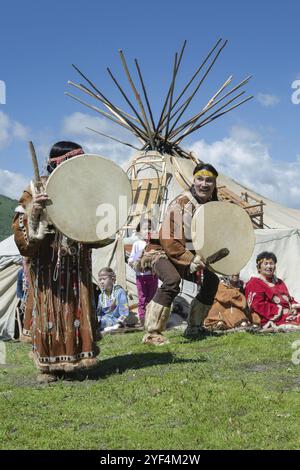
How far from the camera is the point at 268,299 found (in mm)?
7156

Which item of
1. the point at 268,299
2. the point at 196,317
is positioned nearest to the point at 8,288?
the point at 196,317

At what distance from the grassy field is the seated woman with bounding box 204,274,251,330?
1.90 meters

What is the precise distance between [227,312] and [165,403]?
12.8 ft

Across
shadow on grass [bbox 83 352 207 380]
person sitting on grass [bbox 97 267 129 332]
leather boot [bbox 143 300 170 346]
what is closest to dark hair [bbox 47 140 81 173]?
→ shadow on grass [bbox 83 352 207 380]

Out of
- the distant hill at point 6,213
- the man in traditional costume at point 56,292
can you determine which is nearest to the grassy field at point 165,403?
the man in traditional costume at point 56,292

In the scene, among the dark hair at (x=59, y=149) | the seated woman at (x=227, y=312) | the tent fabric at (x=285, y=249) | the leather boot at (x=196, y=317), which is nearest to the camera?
the dark hair at (x=59, y=149)

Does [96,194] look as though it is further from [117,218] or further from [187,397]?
[187,397]

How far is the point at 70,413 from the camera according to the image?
3.54m

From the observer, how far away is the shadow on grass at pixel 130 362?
4591 mm

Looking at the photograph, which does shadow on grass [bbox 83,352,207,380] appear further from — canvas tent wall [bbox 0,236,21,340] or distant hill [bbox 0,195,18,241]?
distant hill [bbox 0,195,18,241]

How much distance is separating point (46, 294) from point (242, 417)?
1.75 metres

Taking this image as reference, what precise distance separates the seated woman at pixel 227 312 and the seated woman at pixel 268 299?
0.76 ft

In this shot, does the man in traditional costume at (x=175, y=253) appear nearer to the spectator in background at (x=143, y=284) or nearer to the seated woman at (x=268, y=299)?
the seated woman at (x=268, y=299)
